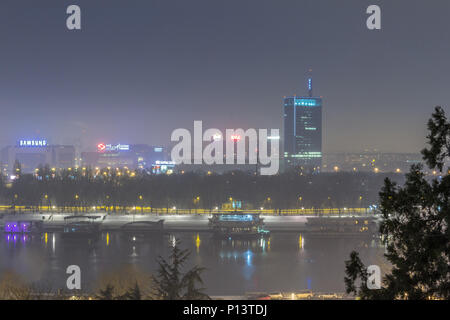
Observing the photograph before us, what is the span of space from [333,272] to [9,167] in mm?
32029

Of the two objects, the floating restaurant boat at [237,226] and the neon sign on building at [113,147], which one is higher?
the neon sign on building at [113,147]

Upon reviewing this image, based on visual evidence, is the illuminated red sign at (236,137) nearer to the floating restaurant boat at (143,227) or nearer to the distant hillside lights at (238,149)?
the distant hillside lights at (238,149)

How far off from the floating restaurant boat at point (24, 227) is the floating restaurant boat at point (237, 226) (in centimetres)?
420

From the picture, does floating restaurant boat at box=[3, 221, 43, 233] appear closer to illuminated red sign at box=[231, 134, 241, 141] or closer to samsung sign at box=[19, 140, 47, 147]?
illuminated red sign at box=[231, 134, 241, 141]

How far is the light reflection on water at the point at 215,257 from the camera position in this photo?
7645 millimetres

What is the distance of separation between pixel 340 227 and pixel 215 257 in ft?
14.5

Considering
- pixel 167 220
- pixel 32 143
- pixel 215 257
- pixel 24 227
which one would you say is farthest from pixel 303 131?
pixel 215 257

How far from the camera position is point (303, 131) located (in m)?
40.8

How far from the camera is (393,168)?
101ft

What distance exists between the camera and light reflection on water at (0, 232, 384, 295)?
25.1ft

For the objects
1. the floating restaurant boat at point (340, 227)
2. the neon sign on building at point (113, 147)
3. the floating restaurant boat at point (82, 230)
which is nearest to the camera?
the floating restaurant boat at point (82, 230)

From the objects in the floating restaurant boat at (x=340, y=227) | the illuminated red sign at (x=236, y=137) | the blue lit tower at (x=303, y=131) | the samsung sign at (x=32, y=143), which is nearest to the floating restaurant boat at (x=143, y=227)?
the floating restaurant boat at (x=340, y=227)
